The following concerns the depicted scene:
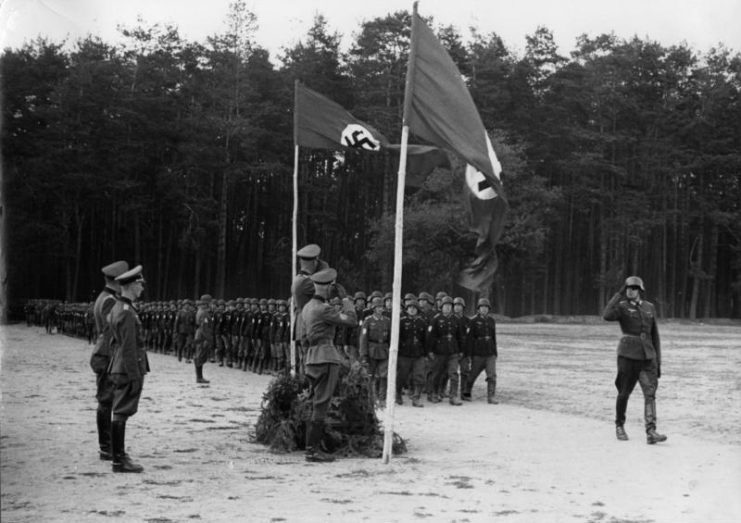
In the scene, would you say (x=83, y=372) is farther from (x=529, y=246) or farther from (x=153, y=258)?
(x=153, y=258)

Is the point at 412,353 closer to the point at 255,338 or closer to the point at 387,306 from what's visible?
the point at 387,306

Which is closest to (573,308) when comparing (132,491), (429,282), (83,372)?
(429,282)

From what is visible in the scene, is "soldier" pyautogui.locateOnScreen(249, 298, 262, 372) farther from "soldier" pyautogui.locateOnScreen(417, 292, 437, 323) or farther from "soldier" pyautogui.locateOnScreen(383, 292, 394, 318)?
"soldier" pyautogui.locateOnScreen(417, 292, 437, 323)

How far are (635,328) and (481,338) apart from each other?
453 cm

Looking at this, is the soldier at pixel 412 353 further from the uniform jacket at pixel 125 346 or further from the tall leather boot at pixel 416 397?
the uniform jacket at pixel 125 346

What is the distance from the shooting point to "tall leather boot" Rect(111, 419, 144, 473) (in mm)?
8414

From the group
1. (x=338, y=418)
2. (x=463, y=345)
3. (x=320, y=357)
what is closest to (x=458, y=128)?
(x=320, y=357)

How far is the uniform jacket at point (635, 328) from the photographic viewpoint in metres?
11.3

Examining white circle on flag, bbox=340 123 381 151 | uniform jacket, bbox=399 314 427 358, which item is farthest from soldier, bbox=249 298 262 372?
white circle on flag, bbox=340 123 381 151

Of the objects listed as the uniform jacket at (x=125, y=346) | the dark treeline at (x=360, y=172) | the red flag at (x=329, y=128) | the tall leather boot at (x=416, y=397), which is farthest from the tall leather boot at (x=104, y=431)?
the dark treeline at (x=360, y=172)

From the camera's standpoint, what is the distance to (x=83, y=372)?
19.9 meters

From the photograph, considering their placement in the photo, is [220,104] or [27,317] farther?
[220,104]

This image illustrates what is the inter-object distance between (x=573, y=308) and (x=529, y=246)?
2545 cm

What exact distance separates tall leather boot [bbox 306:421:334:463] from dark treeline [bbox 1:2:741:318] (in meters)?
35.5
